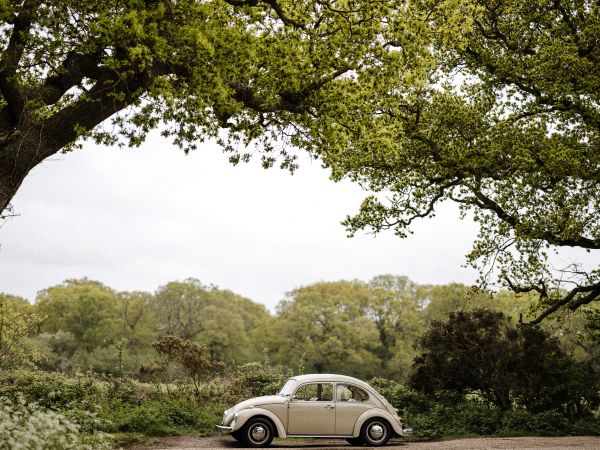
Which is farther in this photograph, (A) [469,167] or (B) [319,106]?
(A) [469,167]

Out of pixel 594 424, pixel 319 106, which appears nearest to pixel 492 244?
pixel 594 424

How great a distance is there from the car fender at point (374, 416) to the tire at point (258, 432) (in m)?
2.02

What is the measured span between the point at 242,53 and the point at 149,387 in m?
13.2

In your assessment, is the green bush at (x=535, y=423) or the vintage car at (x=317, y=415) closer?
the vintage car at (x=317, y=415)

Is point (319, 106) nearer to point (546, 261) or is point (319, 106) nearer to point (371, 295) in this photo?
point (546, 261)

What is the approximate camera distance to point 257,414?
51.4ft

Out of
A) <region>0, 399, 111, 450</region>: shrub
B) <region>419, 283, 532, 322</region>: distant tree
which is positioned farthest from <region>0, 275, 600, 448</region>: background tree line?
<region>419, 283, 532, 322</region>: distant tree

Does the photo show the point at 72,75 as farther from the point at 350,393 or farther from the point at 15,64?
the point at 350,393

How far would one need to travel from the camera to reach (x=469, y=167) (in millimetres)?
20016

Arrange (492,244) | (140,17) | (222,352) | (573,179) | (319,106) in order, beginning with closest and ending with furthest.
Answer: (140,17)
(319,106)
(573,179)
(492,244)
(222,352)

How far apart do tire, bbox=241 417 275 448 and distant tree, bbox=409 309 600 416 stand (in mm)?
8112

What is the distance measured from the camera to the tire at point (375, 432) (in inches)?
632

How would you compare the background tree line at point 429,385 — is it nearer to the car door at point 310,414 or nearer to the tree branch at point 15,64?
the car door at point 310,414

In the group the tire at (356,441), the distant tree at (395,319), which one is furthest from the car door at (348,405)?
the distant tree at (395,319)
